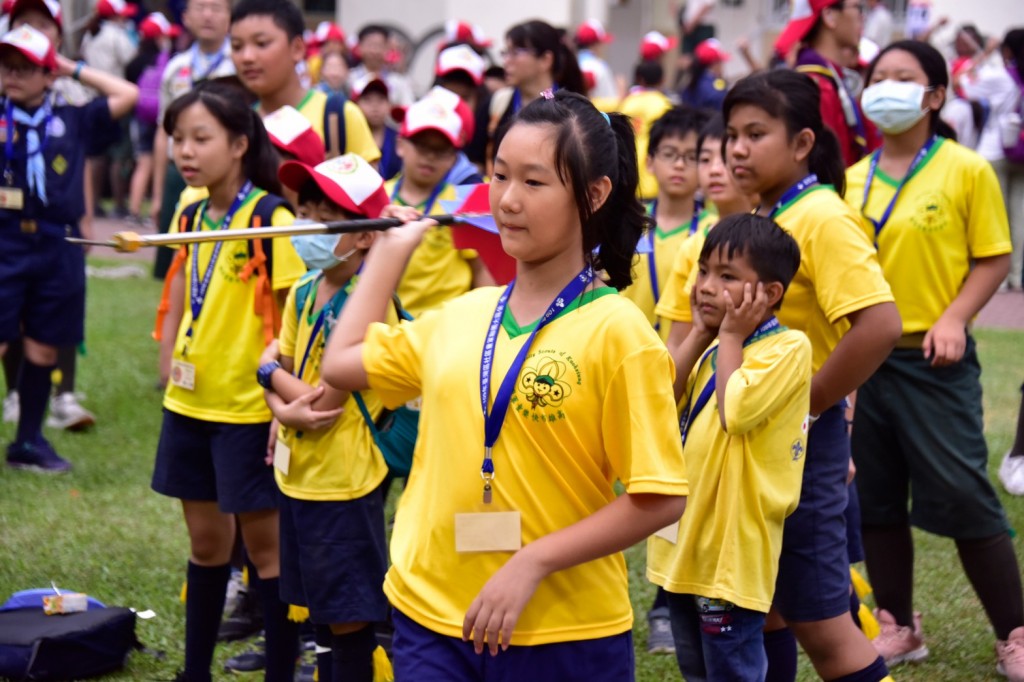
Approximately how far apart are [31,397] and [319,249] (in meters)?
3.89

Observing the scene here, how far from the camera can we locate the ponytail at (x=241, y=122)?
172 inches

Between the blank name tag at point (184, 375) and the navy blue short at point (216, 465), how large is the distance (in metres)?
0.10

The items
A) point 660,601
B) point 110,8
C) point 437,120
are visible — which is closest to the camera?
point 660,601

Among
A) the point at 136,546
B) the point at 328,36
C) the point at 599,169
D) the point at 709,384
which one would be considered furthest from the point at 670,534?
the point at 328,36

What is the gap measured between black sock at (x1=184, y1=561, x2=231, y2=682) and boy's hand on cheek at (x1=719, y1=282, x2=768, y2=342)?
1.87 meters

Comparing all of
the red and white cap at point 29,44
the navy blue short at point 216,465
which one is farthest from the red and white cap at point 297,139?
the red and white cap at point 29,44

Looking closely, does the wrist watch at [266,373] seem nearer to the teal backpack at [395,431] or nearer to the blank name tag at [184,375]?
the teal backpack at [395,431]

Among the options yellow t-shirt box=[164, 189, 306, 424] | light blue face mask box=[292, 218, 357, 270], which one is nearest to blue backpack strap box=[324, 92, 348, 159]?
yellow t-shirt box=[164, 189, 306, 424]

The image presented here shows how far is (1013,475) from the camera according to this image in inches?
267

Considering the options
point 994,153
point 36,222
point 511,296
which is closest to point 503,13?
point 994,153

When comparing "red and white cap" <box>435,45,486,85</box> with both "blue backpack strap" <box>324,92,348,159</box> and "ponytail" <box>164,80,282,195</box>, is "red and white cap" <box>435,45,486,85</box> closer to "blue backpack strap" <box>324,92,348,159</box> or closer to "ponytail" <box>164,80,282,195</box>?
"blue backpack strap" <box>324,92,348,159</box>

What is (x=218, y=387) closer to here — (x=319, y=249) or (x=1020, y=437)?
(x=319, y=249)

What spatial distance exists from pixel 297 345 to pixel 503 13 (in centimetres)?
2028

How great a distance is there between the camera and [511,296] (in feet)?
9.20
